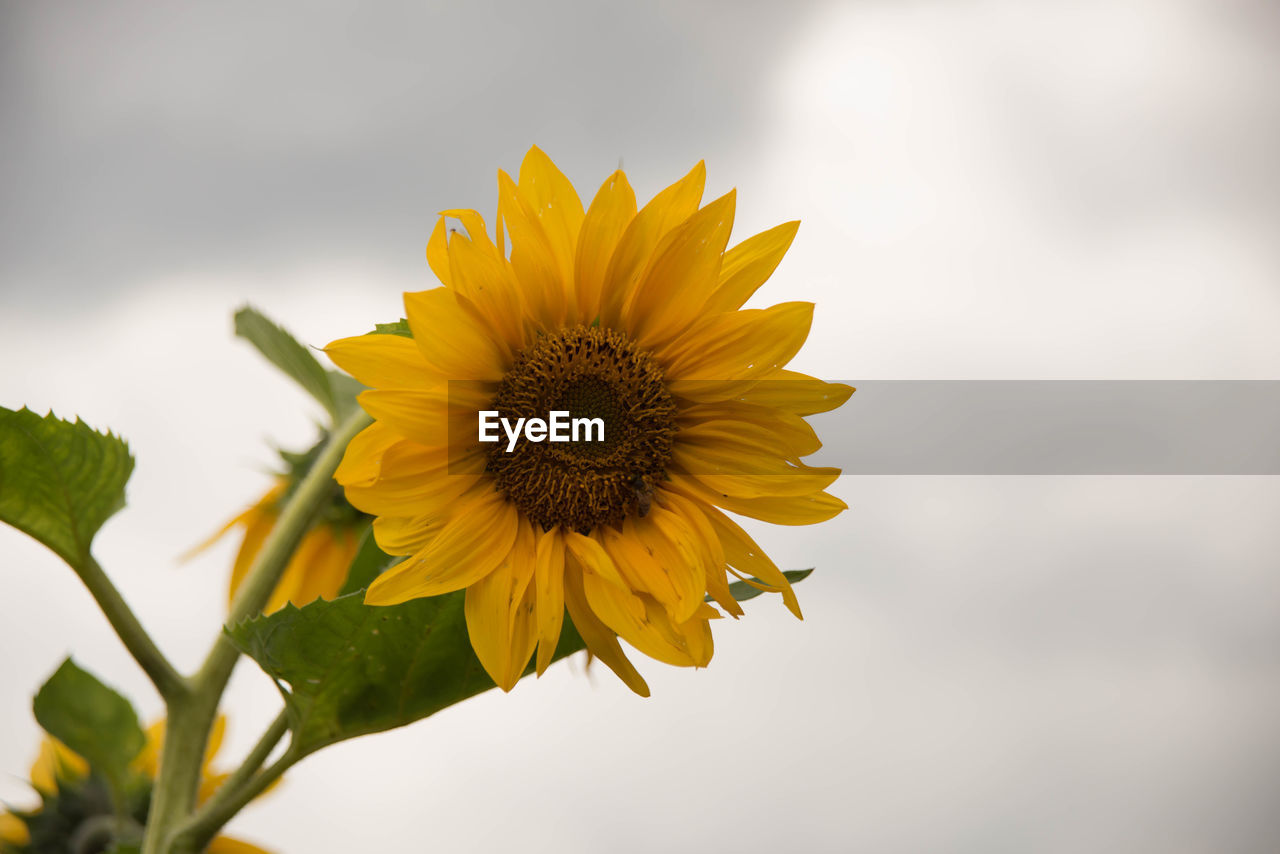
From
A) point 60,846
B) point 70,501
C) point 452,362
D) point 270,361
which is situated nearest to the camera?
Result: point 452,362

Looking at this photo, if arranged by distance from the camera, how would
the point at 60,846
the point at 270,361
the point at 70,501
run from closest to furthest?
the point at 70,501 → the point at 270,361 → the point at 60,846

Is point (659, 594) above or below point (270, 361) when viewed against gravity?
below

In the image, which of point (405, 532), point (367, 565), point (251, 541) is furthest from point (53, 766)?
point (405, 532)

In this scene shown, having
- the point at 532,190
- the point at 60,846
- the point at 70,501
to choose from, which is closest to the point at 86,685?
the point at 60,846

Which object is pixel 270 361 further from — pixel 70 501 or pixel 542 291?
pixel 542 291

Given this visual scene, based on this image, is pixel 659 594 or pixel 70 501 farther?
pixel 70 501

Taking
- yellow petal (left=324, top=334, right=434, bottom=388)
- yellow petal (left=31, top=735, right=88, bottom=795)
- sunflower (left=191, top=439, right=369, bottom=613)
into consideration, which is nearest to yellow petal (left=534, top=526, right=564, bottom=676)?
yellow petal (left=324, top=334, right=434, bottom=388)

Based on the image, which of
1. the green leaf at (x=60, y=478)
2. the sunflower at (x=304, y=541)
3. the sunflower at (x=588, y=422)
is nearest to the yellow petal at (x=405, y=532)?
the sunflower at (x=588, y=422)
